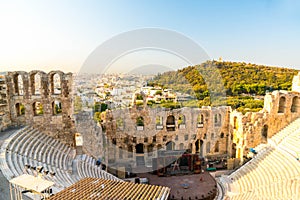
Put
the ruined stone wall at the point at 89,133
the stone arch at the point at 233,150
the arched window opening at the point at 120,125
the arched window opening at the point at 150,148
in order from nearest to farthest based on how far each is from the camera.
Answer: the ruined stone wall at the point at 89,133 < the arched window opening at the point at 120,125 < the arched window opening at the point at 150,148 < the stone arch at the point at 233,150

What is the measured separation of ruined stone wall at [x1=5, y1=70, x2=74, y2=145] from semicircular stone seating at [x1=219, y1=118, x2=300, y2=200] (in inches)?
491

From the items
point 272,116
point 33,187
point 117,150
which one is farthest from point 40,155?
point 272,116

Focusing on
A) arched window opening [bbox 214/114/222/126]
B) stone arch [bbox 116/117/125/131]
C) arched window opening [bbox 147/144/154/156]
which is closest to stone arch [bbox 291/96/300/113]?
arched window opening [bbox 214/114/222/126]

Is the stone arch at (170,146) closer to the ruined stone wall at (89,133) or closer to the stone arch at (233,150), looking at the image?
the stone arch at (233,150)

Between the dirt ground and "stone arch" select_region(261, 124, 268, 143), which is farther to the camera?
"stone arch" select_region(261, 124, 268, 143)

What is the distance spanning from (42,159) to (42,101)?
509cm

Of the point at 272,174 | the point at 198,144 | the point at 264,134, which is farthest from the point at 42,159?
the point at 264,134

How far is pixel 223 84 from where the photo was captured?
42344 millimetres

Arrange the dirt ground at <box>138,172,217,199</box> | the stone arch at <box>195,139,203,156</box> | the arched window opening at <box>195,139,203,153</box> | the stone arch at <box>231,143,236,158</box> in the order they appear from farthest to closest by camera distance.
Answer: the arched window opening at <box>195,139,203,153</box> < the stone arch at <box>195,139,203,156</box> < the stone arch at <box>231,143,236,158</box> < the dirt ground at <box>138,172,217,199</box>

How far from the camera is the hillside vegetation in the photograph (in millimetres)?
35781

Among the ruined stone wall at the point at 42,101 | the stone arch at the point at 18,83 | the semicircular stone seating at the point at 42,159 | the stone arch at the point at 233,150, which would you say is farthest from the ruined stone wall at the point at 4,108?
the stone arch at the point at 233,150

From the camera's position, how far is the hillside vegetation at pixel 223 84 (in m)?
35.8

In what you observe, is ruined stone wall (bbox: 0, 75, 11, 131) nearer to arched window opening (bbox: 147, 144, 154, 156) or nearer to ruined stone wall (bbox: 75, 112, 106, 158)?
ruined stone wall (bbox: 75, 112, 106, 158)

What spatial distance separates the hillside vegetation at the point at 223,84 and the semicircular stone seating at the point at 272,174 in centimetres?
1662
